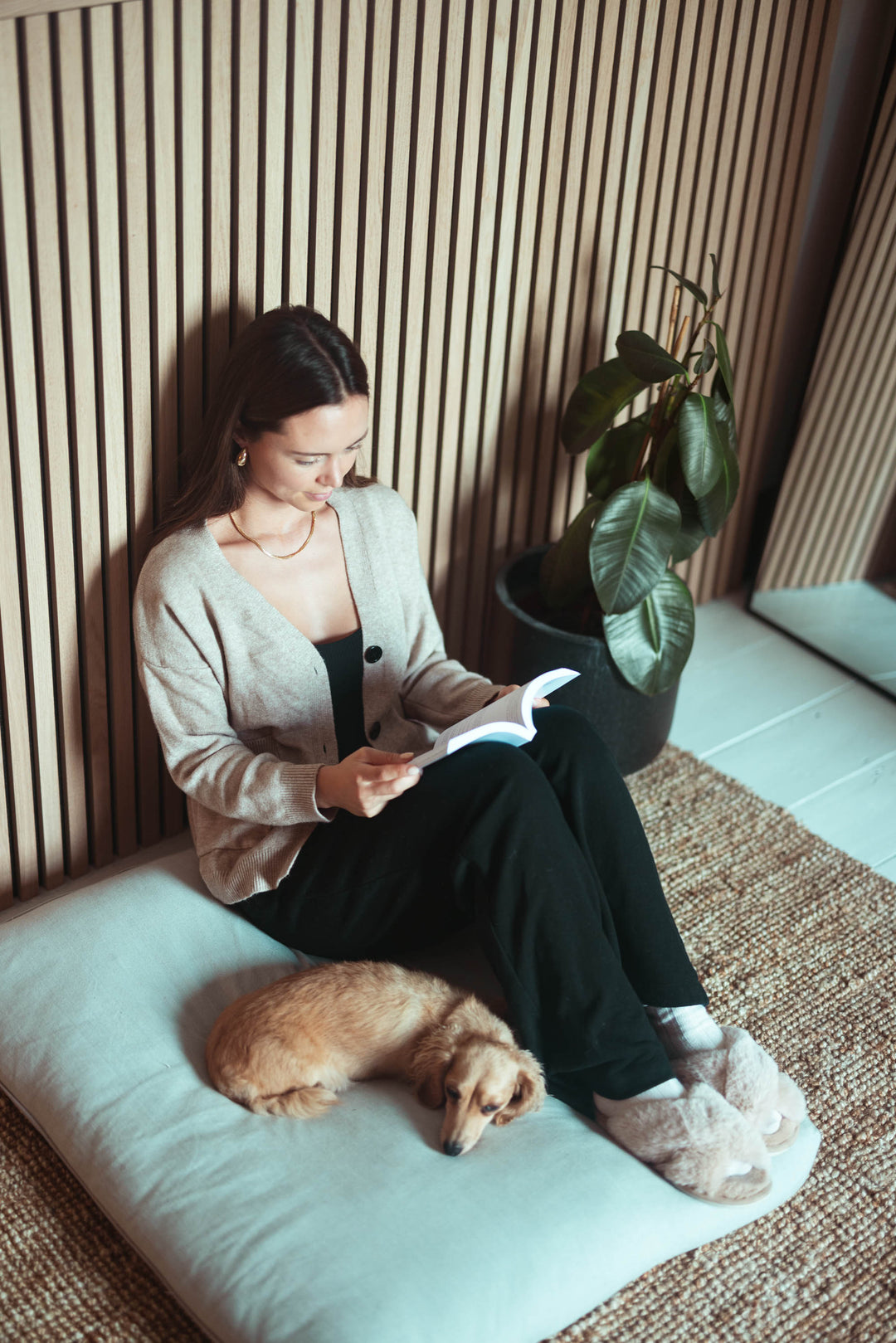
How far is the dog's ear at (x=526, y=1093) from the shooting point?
5.05 ft

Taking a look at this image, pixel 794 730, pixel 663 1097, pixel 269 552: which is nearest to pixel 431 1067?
pixel 663 1097

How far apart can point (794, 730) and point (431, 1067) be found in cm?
146

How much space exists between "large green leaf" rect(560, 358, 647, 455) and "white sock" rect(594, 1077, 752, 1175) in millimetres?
1175

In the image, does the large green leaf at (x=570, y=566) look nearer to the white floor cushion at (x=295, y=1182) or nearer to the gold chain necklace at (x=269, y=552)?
the gold chain necklace at (x=269, y=552)

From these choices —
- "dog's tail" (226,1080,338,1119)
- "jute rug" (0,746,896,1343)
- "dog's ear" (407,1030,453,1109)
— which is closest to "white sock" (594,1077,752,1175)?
"jute rug" (0,746,896,1343)

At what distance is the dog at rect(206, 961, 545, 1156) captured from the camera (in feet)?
4.93

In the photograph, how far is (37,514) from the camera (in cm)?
174

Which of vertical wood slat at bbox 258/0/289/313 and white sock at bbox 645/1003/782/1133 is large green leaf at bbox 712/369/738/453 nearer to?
vertical wood slat at bbox 258/0/289/313

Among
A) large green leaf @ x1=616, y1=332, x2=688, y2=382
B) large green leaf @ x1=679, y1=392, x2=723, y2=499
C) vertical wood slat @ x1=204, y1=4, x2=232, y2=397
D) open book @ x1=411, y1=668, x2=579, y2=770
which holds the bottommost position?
open book @ x1=411, y1=668, x2=579, y2=770

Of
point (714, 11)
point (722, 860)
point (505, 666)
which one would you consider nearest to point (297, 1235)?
point (722, 860)

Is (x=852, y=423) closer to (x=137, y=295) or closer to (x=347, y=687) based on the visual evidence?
(x=347, y=687)

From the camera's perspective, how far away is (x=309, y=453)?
1.67 meters

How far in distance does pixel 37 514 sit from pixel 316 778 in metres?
0.55

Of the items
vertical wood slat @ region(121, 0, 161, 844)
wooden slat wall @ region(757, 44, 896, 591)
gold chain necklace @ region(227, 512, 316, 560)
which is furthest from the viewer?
wooden slat wall @ region(757, 44, 896, 591)
